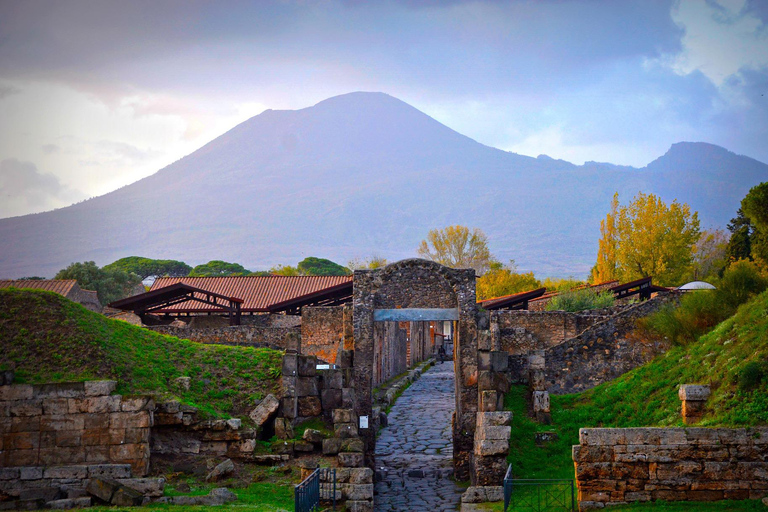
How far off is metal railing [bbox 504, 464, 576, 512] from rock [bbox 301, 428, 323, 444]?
4.67 metres

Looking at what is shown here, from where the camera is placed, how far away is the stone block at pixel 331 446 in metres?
16.9

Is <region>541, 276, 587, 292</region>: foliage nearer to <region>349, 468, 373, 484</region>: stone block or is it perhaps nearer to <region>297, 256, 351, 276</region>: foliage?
<region>297, 256, 351, 276</region>: foliage

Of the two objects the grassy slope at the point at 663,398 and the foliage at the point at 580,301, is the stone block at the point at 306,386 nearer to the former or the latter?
the grassy slope at the point at 663,398

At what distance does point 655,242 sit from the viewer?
55719mm

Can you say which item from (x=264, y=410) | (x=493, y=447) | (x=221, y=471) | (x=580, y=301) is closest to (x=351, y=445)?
(x=264, y=410)

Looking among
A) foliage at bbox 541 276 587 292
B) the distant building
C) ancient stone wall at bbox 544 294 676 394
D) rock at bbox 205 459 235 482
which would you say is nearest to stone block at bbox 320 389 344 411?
rock at bbox 205 459 235 482

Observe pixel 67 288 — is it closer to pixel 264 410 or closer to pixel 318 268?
pixel 264 410

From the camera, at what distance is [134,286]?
3118 inches

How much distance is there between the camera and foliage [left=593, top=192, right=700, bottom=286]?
5478cm

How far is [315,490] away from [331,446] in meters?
2.89

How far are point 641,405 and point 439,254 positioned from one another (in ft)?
219

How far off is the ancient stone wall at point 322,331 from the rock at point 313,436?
15.7 metres

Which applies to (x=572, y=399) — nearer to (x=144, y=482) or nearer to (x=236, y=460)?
(x=236, y=460)

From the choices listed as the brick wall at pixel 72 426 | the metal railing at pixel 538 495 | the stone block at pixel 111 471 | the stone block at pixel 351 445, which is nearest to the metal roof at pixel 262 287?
the stone block at pixel 351 445
